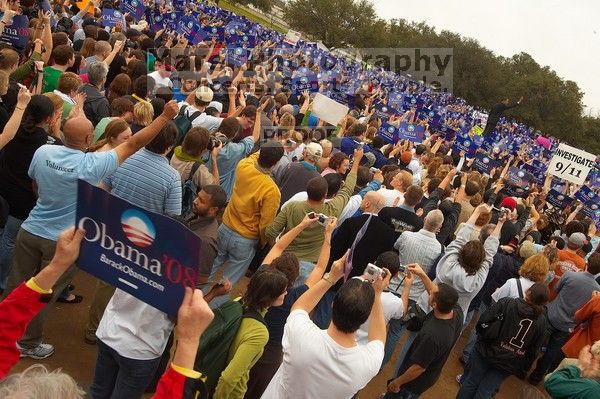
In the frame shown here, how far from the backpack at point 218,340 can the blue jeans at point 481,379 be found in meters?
3.01

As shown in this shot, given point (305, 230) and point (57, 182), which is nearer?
point (57, 182)

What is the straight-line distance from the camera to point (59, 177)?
396cm

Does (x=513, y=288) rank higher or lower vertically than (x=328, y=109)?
lower

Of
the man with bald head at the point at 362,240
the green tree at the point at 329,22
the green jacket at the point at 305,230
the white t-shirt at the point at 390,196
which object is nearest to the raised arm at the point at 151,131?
the green jacket at the point at 305,230

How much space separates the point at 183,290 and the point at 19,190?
306cm

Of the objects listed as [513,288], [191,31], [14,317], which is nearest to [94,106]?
[14,317]

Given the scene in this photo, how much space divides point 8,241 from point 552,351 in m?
6.06

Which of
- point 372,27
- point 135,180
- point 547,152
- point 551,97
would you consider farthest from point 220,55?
point 372,27

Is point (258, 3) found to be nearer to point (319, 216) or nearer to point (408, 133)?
point (408, 133)

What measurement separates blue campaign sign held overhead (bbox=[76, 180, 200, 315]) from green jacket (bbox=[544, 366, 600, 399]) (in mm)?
2809

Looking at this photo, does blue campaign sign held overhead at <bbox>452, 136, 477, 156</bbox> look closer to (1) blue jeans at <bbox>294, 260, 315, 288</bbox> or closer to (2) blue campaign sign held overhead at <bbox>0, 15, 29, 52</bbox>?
(1) blue jeans at <bbox>294, 260, 315, 288</bbox>

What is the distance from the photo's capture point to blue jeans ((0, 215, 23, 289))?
4.71 m

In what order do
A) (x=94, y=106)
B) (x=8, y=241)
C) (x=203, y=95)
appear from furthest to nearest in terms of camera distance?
(x=203, y=95), (x=94, y=106), (x=8, y=241)

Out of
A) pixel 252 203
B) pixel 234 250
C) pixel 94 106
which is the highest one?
pixel 94 106
